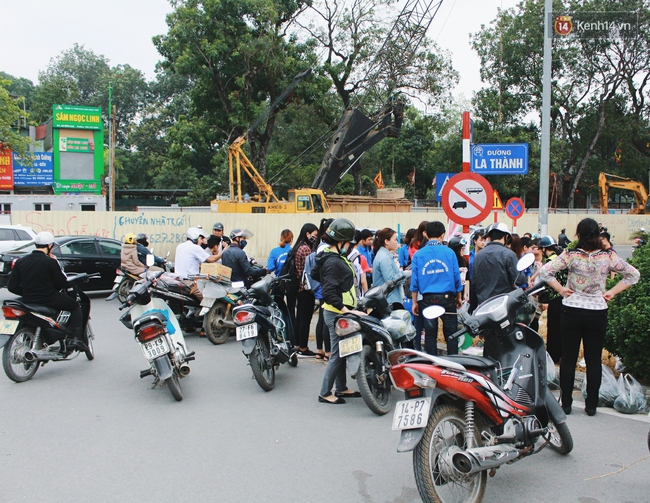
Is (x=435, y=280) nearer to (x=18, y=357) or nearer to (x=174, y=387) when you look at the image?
(x=174, y=387)

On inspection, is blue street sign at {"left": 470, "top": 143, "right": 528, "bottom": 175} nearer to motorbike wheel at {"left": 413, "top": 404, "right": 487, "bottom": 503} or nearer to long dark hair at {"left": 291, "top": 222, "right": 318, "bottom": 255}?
long dark hair at {"left": 291, "top": 222, "right": 318, "bottom": 255}

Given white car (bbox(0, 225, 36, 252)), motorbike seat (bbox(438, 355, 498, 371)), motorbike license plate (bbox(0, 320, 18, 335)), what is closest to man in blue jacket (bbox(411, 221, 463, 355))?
motorbike seat (bbox(438, 355, 498, 371))

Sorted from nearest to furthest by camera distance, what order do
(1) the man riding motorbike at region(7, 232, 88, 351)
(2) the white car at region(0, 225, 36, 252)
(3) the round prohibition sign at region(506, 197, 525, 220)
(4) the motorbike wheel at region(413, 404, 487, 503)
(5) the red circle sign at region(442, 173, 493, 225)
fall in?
(4) the motorbike wheel at region(413, 404, 487, 503), (1) the man riding motorbike at region(7, 232, 88, 351), (5) the red circle sign at region(442, 173, 493, 225), (2) the white car at region(0, 225, 36, 252), (3) the round prohibition sign at region(506, 197, 525, 220)

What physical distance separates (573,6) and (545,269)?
1495 inches

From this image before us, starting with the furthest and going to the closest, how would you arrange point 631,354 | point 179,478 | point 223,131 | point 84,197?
point 84,197 → point 223,131 → point 631,354 → point 179,478

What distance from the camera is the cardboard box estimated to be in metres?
8.73

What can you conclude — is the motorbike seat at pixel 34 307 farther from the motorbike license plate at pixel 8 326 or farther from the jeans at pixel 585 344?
the jeans at pixel 585 344

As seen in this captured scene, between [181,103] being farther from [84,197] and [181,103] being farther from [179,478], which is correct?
[179,478]

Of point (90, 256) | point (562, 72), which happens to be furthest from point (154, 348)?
point (562, 72)

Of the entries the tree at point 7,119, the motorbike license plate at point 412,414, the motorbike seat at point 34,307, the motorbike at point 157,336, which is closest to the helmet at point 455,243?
the motorbike at point 157,336

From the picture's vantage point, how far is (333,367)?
588 cm

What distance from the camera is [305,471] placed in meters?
4.34

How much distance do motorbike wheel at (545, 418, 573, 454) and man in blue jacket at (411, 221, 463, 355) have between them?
6.31 feet

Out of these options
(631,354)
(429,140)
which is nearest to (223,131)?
(429,140)
